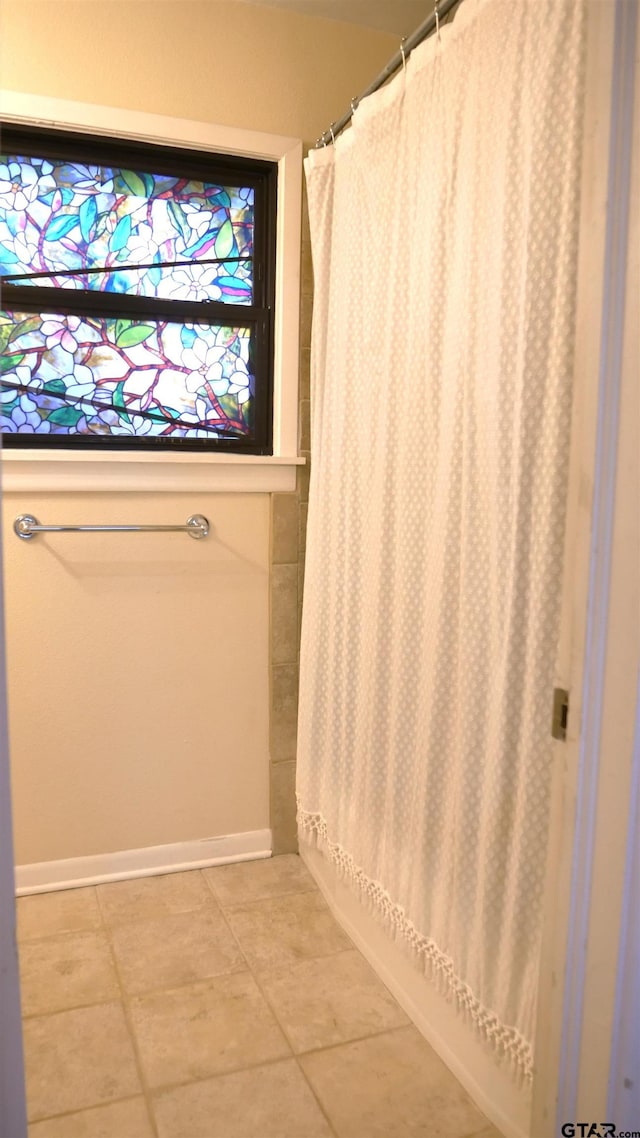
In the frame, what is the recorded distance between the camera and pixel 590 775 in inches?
38.3

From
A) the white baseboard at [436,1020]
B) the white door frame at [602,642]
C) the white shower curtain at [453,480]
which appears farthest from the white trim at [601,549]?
the white baseboard at [436,1020]

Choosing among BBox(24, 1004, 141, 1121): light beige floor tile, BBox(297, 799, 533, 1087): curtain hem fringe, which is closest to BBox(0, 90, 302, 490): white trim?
BBox(297, 799, 533, 1087): curtain hem fringe

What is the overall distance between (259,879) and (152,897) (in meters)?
0.32

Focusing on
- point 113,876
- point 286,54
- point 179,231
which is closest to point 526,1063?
point 113,876

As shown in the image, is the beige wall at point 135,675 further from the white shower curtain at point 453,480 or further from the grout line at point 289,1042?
the grout line at point 289,1042

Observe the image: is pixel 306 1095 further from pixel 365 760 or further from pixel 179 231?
pixel 179 231

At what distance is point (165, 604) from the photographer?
235 centimetres

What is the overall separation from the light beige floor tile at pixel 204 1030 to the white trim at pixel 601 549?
0.89 m

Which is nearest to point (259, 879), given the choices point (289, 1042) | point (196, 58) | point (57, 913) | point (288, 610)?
point (57, 913)

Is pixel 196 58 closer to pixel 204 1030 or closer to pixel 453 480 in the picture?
pixel 453 480

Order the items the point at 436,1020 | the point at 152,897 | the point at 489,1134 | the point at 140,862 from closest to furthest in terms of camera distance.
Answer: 1. the point at 489,1134
2. the point at 436,1020
3. the point at 152,897
4. the point at 140,862

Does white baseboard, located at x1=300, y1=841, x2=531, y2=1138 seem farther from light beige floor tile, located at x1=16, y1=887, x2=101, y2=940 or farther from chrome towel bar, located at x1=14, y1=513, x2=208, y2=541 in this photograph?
chrome towel bar, located at x1=14, y1=513, x2=208, y2=541

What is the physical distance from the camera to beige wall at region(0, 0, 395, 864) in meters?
2.13

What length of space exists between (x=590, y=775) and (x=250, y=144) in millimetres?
1987
